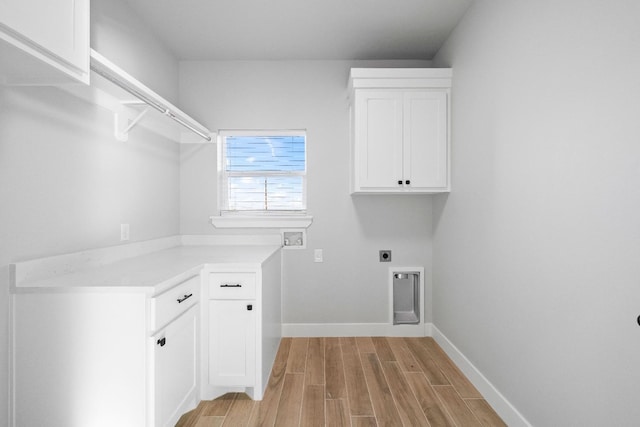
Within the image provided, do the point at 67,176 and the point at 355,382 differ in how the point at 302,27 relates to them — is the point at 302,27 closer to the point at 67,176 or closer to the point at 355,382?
the point at 67,176

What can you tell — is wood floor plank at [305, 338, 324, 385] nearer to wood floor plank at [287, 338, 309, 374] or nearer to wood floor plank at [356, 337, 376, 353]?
wood floor plank at [287, 338, 309, 374]

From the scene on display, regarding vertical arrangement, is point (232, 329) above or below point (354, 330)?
above

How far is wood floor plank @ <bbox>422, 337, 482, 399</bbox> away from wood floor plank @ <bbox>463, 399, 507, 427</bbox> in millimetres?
61

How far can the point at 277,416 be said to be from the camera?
2.02 metres

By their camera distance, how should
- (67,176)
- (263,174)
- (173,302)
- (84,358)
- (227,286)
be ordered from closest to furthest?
1. (84,358)
2. (173,302)
3. (67,176)
4. (227,286)
5. (263,174)

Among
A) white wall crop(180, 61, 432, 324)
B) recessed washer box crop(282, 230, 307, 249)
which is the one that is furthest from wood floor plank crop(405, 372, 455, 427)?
recessed washer box crop(282, 230, 307, 249)

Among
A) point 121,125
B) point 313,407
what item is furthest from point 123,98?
point 313,407

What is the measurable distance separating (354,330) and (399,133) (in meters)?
1.86

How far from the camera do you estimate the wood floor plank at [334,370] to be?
Result: 227 centimetres

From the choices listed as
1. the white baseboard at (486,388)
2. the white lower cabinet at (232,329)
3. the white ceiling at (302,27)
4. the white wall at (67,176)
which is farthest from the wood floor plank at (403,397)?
the white ceiling at (302,27)

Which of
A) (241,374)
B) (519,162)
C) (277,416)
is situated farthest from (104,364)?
(519,162)

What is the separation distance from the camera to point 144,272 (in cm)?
182

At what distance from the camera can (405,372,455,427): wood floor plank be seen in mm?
1959

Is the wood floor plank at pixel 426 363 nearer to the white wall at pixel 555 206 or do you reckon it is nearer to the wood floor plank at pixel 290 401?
the white wall at pixel 555 206
